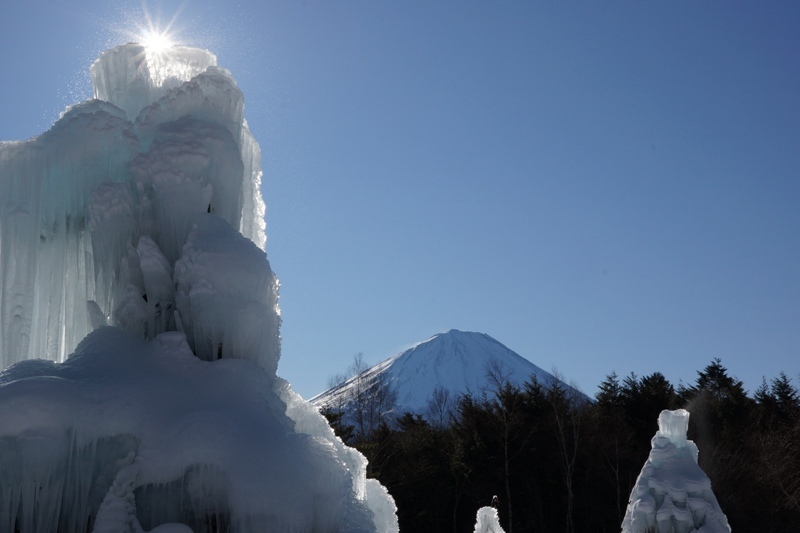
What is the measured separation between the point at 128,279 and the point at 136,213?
23.3 inches

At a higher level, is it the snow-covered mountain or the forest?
the snow-covered mountain

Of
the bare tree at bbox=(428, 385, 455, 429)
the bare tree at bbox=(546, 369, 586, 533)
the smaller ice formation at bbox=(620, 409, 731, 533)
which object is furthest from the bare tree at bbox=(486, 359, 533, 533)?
the smaller ice formation at bbox=(620, 409, 731, 533)

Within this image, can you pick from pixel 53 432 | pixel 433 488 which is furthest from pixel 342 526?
pixel 433 488

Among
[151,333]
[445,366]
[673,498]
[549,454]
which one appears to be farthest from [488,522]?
[445,366]

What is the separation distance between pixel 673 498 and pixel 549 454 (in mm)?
17394

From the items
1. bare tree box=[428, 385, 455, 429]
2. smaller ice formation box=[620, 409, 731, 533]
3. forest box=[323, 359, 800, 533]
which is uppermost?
bare tree box=[428, 385, 455, 429]

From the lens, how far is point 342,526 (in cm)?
490

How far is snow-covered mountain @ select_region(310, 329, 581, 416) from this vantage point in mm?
87438

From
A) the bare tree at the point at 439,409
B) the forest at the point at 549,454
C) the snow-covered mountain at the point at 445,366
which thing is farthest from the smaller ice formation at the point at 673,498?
the snow-covered mountain at the point at 445,366

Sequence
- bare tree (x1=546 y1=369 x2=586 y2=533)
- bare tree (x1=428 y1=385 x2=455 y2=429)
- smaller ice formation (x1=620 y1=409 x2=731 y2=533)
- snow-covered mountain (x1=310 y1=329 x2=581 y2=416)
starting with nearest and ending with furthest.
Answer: smaller ice formation (x1=620 y1=409 x2=731 y2=533) < bare tree (x1=546 y1=369 x2=586 y2=533) < bare tree (x1=428 y1=385 x2=455 y2=429) < snow-covered mountain (x1=310 y1=329 x2=581 y2=416)

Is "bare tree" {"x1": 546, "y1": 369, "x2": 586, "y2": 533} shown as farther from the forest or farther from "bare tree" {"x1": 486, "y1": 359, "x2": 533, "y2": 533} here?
"bare tree" {"x1": 486, "y1": 359, "x2": 533, "y2": 533}

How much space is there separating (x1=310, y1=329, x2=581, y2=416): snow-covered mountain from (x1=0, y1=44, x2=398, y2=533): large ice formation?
76438 millimetres

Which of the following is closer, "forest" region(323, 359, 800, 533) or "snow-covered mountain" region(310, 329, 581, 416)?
"forest" region(323, 359, 800, 533)

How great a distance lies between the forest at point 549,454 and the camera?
27.5 meters
